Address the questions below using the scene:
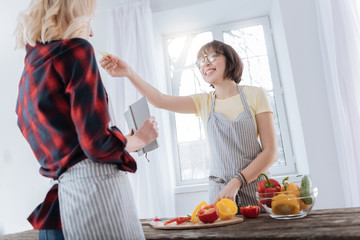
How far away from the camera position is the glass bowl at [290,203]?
4.07 feet

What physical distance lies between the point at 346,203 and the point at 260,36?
69.6 inches

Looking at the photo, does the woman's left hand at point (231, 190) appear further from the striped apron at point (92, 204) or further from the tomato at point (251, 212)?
the striped apron at point (92, 204)

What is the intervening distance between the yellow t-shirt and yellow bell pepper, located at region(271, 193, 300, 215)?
72cm

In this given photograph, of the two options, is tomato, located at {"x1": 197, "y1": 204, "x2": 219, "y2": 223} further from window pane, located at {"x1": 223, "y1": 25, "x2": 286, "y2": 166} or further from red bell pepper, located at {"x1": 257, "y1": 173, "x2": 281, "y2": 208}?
window pane, located at {"x1": 223, "y1": 25, "x2": 286, "y2": 166}

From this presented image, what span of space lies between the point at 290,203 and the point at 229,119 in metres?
0.80

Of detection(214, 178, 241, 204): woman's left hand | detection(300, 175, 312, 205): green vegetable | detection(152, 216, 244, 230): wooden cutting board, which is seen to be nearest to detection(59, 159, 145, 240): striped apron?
detection(152, 216, 244, 230): wooden cutting board

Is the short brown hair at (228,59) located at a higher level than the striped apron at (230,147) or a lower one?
higher


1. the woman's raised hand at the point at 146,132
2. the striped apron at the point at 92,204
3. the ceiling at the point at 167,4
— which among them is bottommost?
the striped apron at the point at 92,204

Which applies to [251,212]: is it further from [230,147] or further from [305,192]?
[230,147]

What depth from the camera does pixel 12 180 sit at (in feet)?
8.01

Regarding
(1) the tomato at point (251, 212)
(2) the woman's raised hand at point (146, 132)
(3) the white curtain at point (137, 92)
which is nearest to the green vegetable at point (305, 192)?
(1) the tomato at point (251, 212)

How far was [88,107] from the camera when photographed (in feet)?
2.79

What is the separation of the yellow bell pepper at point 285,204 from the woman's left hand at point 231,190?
376mm

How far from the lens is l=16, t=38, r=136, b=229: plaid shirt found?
33.5 inches
